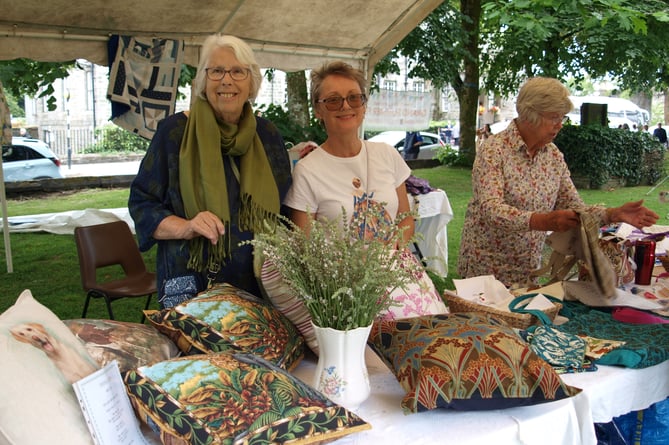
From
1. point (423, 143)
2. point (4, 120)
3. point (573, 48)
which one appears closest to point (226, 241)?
point (4, 120)

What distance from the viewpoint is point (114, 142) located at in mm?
22797

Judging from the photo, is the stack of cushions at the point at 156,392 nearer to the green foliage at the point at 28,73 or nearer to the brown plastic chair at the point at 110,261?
the brown plastic chair at the point at 110,261

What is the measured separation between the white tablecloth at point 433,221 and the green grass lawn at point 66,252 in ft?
1.17

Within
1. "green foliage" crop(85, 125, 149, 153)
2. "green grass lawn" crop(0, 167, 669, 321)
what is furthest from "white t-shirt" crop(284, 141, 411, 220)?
"green foliage" crop(85, 125, 149, 153)

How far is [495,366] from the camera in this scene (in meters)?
1.40

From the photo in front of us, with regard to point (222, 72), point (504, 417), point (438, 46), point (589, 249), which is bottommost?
point (504, 417)

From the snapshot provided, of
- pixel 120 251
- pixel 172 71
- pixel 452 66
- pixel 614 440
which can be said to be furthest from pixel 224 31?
pixel 452 66

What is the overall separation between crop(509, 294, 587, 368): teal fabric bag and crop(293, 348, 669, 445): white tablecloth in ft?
0.16

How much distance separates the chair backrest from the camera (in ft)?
12.2

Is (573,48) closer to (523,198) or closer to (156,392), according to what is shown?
(523,198)

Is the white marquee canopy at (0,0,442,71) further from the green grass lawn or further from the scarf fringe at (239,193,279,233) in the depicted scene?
the scarf fringe at (239,193,279,233)

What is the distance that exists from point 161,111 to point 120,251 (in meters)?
1.49

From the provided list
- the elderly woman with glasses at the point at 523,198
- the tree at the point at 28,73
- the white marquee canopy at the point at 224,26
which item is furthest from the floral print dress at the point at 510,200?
the tree at the point at 28,73

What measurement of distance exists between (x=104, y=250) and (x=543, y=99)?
2.69m
